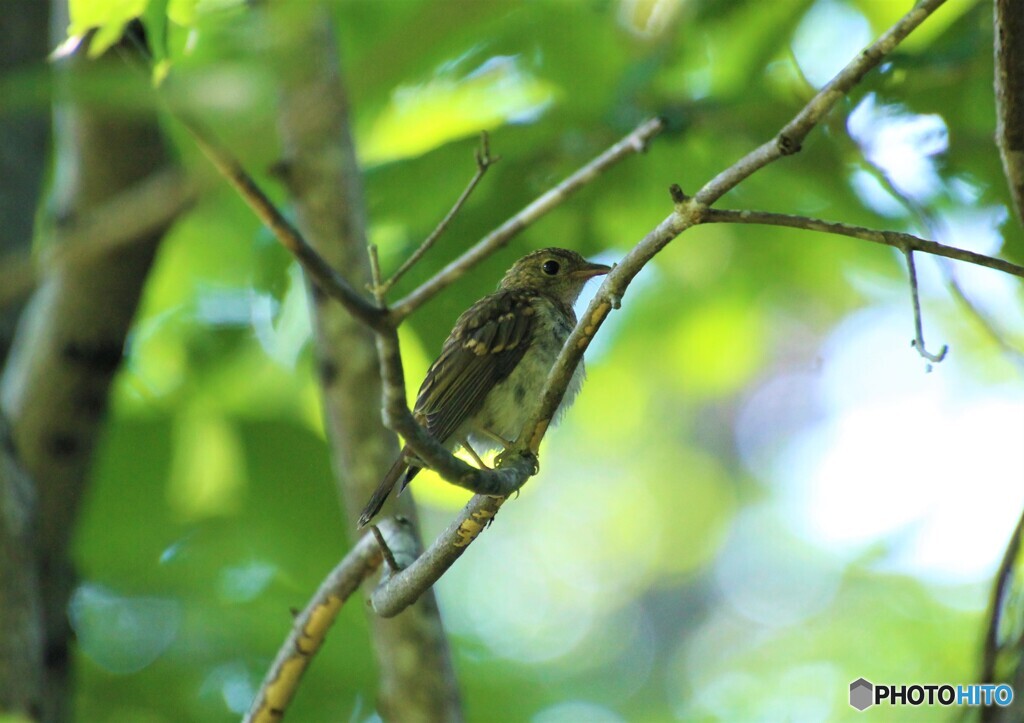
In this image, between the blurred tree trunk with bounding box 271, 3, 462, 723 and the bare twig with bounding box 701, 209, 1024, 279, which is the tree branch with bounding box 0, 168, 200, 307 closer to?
the blurred tree trunk with bounding box 271, 3, 462, 723

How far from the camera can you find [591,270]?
4.95m

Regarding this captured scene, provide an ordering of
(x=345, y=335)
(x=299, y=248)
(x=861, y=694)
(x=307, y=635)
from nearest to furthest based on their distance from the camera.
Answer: (x=299, y=248), (x=307, y=635), (x=345, y=335), (x=861, y=694)

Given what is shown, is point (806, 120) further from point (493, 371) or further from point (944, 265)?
point (493, 371)

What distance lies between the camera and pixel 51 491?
532cm

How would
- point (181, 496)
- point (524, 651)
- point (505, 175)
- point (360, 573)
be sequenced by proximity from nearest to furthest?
point (360, 573), point (505, 175), point (181, 496), point (524, 651)

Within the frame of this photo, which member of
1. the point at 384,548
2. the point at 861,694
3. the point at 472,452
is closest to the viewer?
the point at 384,548

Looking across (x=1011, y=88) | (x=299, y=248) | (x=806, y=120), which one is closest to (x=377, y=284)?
(x=299, y=248)

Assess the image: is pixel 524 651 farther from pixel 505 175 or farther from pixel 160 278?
pixel 505 175

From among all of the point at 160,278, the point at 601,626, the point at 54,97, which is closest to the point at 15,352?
the point at 160,278

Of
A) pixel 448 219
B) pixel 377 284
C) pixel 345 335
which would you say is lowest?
pixel 377 284

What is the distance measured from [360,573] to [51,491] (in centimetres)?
257

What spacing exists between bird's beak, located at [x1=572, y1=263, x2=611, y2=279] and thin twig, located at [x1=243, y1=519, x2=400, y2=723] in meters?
1.81

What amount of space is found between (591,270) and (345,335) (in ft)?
3.76

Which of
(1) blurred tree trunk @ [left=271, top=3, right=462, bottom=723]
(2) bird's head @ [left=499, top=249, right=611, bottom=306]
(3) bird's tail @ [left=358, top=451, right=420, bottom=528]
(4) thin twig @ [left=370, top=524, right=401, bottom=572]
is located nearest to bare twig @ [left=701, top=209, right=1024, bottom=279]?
(4) thin twig @ [left=370, top=524, right=401, bottom=572]
